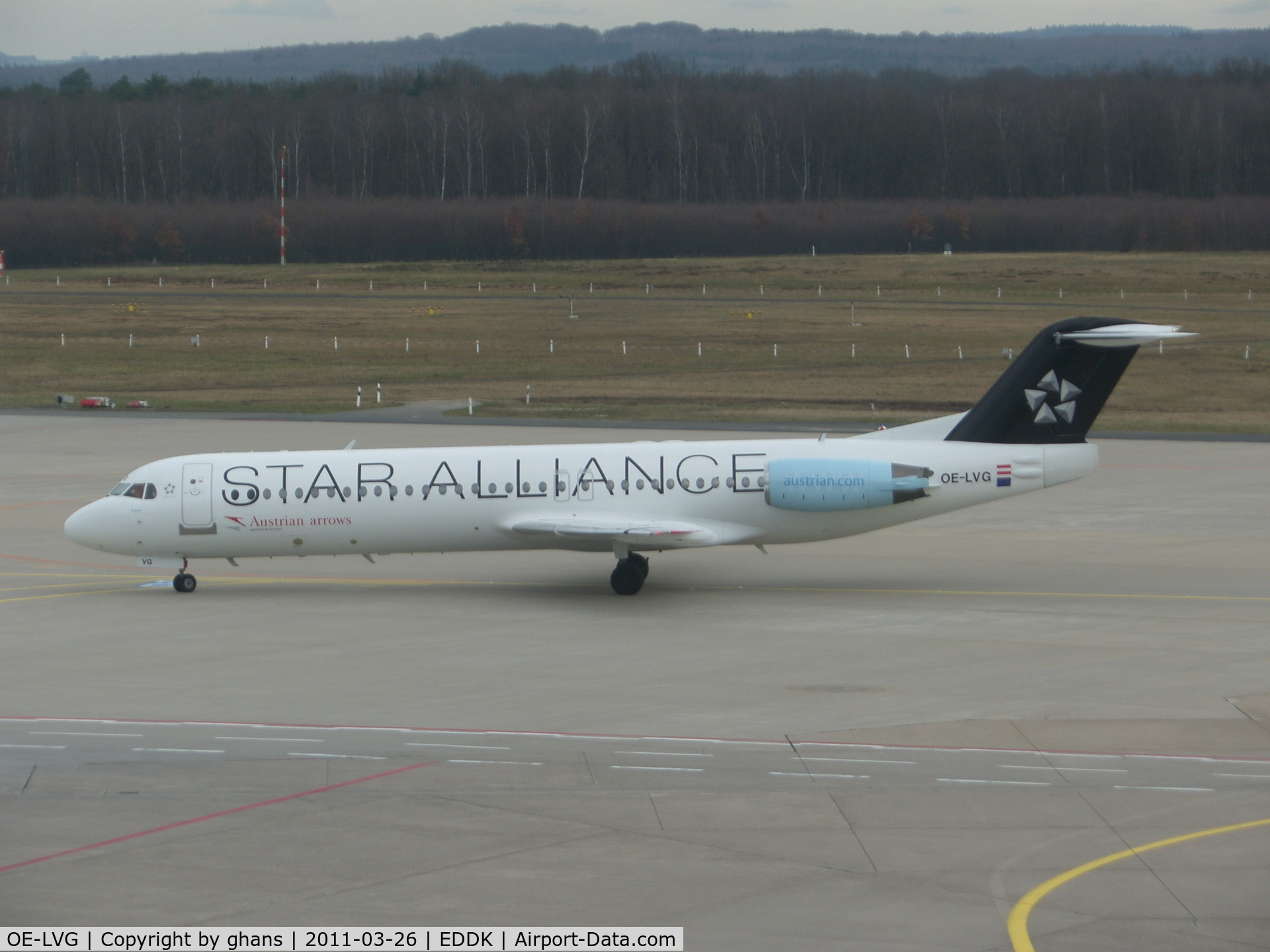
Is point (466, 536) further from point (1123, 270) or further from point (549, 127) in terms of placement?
point (549, 127)

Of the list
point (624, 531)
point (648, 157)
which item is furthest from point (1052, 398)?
point (648, 157)

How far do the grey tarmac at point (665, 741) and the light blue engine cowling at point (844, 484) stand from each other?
2231mm

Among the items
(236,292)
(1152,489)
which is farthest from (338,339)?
(1152,489)

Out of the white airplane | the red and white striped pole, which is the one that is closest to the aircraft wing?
Answer: the white airplane

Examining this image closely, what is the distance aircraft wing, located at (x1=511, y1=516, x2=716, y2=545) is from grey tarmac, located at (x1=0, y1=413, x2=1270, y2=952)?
148 centimetres

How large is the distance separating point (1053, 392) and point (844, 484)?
5.23 m

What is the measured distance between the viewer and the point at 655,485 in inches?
1286

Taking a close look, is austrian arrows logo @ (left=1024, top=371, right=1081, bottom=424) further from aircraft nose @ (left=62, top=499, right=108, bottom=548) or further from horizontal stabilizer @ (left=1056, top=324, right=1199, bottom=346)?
aircraft nose @ (left=62, top=499, right=108, bottom=548)

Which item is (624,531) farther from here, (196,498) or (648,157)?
(648,157)

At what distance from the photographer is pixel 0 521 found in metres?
43.2

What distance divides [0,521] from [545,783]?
29.9 meters

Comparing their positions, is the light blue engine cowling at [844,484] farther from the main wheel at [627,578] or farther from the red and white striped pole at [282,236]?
the red and white striped pole at [282,236]

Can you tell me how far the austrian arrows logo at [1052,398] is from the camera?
32469 millimetres

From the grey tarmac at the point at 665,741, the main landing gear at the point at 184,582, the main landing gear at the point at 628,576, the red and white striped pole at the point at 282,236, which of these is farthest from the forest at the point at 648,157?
the main landing gear at the point at 628,576
